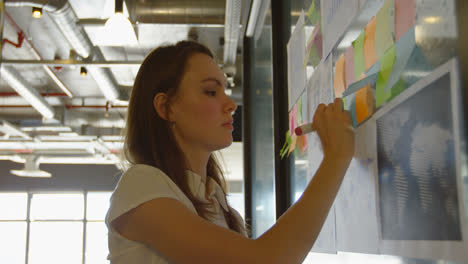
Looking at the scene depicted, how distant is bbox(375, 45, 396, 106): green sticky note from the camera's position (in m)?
0.67

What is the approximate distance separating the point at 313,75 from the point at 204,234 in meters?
0.55

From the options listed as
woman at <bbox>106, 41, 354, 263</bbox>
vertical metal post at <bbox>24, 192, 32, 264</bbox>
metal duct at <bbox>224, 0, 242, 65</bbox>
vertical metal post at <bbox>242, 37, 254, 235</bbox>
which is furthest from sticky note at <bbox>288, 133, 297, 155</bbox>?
vertical metal post at <bbox>24, 192, 32, 264</bbox>

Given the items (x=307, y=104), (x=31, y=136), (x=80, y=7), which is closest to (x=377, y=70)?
(x=307, y=104)

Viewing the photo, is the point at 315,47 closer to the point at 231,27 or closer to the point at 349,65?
the point at 349,65

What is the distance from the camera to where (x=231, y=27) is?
13.0 ft

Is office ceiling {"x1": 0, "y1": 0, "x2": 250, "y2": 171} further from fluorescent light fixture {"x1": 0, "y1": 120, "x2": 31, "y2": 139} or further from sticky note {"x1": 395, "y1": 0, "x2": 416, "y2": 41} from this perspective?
sticky note {"x1": 395, "y1": 0, "x2": 416, "y2": 41}

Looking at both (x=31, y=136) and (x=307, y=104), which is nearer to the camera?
(x=307, y=104)

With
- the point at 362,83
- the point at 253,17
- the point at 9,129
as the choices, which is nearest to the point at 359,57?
the point at 362,83

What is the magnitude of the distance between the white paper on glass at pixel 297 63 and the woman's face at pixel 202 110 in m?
0.27

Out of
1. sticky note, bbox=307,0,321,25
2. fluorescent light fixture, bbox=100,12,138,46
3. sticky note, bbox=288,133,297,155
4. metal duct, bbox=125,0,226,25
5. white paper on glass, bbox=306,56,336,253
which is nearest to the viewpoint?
white paper on glass, bbox=306,56,336,253

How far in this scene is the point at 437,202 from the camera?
542 millimetres

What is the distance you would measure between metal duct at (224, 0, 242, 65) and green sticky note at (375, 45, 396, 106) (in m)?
2.52

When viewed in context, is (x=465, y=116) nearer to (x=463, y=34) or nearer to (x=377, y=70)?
(x=463, y=34)

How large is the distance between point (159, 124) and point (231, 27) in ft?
9.81
